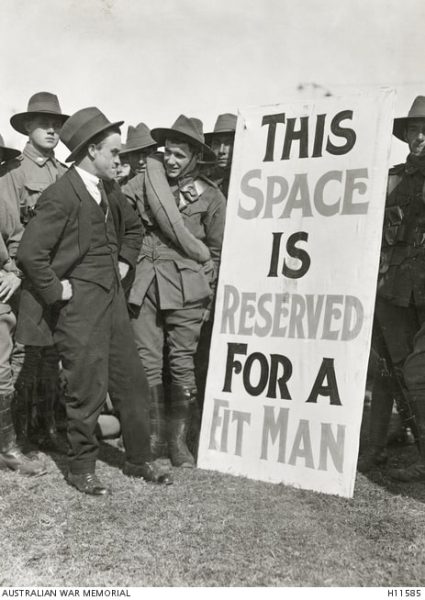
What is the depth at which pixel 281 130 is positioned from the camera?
16.9ft

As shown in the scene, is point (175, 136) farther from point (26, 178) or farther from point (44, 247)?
point (44, 247)

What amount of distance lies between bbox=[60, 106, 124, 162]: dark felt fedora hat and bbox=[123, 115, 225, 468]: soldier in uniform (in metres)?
0.73

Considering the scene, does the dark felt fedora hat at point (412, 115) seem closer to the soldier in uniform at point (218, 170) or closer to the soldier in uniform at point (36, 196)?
the soldier in uniform at point (218, 170)

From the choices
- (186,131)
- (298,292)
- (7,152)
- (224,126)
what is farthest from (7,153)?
(298,292)

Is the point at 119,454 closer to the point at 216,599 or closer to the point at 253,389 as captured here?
the point at 253,389

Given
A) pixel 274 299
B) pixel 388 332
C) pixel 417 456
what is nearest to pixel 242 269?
pixel 274 299

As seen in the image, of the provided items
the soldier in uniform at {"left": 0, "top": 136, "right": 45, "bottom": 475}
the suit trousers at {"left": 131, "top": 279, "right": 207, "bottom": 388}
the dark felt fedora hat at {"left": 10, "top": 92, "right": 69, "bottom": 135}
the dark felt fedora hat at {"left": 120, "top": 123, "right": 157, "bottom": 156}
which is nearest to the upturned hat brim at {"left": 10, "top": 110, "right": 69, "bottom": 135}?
the dark felt fedora hat at {"left": 10, "top": 92, "right": 69, "bottom": 135}

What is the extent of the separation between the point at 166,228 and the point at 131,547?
236cm

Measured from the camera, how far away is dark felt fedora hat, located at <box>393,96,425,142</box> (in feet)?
17.6

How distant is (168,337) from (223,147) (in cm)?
195

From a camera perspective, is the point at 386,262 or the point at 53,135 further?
the point at 53,135

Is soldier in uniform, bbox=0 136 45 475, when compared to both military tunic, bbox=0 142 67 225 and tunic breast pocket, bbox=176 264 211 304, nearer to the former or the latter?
military tunic, bbox=0 142 67 225

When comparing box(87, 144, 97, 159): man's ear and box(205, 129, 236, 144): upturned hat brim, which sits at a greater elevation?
box(205, 129, 236, 144): upturned hat brim

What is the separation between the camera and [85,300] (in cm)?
472
